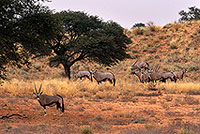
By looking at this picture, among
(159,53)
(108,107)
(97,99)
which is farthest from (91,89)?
(159,53)

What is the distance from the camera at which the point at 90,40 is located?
24.6 metres

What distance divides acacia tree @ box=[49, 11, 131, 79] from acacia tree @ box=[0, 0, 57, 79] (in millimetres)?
10974

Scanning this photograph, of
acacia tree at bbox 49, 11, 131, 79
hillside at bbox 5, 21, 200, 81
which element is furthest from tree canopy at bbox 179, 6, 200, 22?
acacia tree at bbox 49, 11, 131, 79

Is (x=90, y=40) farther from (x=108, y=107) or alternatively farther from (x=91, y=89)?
(x=108, y=107)

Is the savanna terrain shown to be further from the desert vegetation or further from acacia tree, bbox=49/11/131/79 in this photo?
acacia tree, bbox=49/11/131/79

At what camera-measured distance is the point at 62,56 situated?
2567cm

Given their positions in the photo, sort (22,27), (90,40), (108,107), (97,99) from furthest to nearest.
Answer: (90,40) → (97,99) → (108,107) → (22,27)

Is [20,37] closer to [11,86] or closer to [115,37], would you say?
[11,86]

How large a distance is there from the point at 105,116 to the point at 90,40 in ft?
41.2

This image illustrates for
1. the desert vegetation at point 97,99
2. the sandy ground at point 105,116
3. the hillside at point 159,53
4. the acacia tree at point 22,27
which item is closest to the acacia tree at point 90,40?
the desert vegetation at point 97,99

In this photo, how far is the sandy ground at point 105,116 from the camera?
9461mm

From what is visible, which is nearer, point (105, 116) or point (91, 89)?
point (105, 116)

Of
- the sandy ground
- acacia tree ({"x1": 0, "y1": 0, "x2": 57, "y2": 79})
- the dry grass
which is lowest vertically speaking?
the sandy ground

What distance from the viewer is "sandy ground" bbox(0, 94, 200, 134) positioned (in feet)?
31.0
